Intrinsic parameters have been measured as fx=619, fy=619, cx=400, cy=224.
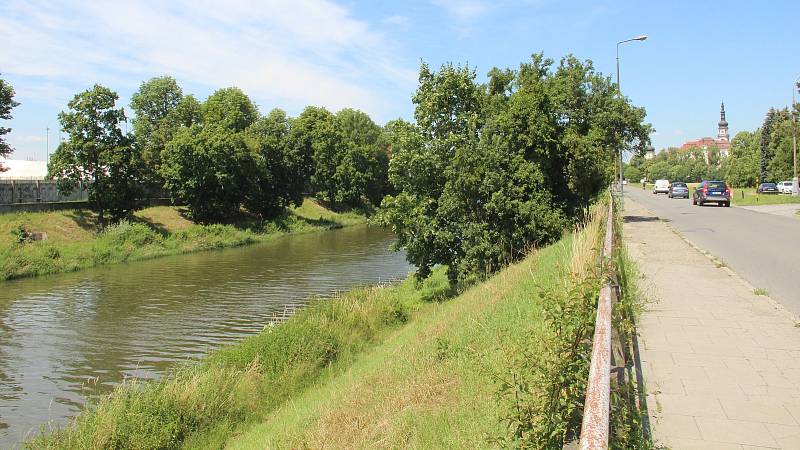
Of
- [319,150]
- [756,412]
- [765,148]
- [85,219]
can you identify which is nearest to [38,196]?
[85,219]

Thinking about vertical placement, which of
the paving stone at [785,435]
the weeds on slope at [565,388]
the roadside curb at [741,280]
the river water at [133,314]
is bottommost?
the river water at [133,314]

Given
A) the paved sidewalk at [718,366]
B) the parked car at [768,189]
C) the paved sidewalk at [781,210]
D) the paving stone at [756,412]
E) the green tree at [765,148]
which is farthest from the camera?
the green tree at [765,148]

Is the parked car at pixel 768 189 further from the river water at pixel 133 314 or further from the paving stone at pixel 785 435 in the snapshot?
the paving stone at pixel 785 435

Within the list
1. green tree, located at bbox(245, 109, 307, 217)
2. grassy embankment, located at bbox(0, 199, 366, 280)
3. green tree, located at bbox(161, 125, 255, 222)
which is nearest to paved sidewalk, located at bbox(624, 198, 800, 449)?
grassy embankment, located at bbox(0, 199, 366, 280)

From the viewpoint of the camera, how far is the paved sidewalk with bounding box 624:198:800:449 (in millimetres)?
5152

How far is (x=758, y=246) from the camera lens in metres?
18.8

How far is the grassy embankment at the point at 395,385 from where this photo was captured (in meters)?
4.79

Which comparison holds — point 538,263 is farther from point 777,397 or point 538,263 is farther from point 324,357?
point 777,397

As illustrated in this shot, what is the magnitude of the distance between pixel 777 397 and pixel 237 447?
754cm

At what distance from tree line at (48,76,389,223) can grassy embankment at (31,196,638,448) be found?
20521mm

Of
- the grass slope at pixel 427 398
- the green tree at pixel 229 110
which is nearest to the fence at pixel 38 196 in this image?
the green tree at pixel 229 110

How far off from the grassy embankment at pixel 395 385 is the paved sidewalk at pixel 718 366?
881 mm

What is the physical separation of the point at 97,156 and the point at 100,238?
6.52m

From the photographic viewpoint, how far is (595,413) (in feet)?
9.41
